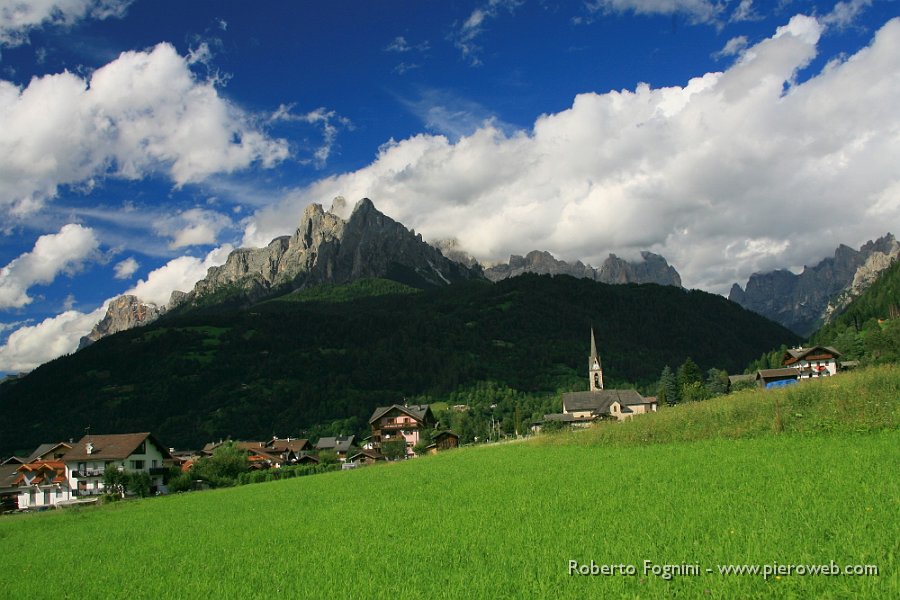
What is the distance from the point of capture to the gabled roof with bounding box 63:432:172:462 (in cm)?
7894

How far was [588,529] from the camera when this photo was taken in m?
14.1

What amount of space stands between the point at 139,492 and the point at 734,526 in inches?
2822

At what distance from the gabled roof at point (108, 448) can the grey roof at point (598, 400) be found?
258 feet

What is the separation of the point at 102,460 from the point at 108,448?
6.82ft

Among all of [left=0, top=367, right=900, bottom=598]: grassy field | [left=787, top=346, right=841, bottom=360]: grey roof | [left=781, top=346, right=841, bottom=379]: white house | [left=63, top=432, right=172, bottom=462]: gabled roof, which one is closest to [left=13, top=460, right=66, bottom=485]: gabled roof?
[left=63, top=432, right=172, bottom=462]: gabled roof

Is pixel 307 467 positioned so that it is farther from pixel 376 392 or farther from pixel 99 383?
pixel 99 383

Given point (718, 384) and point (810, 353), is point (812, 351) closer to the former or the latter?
point (810, 353)

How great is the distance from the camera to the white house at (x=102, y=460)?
78.7 m

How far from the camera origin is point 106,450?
263 ft

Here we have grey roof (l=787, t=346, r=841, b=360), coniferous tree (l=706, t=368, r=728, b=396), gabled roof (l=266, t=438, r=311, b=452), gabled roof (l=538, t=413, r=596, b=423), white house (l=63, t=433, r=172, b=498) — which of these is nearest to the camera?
white house (l=63, t=433, r=172, b=498)

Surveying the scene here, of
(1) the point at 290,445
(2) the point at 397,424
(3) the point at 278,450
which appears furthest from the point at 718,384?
(1) the point at 290,445

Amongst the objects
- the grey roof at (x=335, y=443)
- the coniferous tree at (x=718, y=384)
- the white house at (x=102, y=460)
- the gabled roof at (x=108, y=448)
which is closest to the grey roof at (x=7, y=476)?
the white house at (x=102, y=460)

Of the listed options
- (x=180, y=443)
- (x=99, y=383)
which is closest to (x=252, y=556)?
(x=180, y=443)

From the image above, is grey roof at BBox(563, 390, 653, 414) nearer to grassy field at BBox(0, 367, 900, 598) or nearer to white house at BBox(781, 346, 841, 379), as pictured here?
white house at BBox(781, 346, 841, 379)
